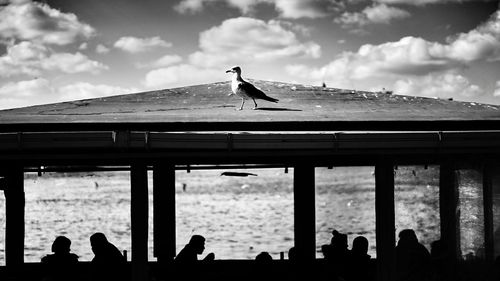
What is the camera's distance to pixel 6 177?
7.20 metres

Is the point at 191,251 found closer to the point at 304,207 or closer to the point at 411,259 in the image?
the point at 304,207

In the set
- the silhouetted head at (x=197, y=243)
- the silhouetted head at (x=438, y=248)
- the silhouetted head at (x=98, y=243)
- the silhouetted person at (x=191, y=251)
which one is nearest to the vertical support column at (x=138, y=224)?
the silhouetted person at (x=191, y=251)


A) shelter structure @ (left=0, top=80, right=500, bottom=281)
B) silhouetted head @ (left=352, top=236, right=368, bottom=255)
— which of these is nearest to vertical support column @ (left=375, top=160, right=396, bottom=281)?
shelter structure @ (left=0, top=80, right=500, bottom=281)

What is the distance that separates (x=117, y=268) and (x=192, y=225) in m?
21.6

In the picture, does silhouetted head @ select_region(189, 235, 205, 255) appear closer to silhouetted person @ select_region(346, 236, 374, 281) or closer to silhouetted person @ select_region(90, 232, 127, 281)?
silhouetted person @ select_region(90, 232, 127, 281)

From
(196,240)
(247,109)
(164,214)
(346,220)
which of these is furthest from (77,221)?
(247,109)

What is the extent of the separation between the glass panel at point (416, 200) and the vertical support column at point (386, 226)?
→ 312mm

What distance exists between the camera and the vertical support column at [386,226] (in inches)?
188

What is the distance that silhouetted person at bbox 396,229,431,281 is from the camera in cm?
511

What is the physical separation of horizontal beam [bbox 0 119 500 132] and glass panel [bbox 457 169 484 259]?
0.76 m

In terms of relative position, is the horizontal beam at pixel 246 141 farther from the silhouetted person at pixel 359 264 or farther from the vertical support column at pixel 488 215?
the silhouetted person at pixel 359 264

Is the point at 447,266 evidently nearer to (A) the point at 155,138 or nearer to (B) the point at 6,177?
(A) the point at 155,138

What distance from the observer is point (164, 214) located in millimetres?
7883

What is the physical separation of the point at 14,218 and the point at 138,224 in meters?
3.22
